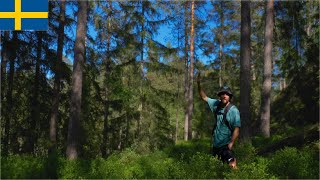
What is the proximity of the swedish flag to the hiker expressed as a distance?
310 centimetres

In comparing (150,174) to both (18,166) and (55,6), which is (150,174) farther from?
(55,6)

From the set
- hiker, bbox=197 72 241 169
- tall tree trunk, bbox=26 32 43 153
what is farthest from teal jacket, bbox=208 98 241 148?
tall tree trunk, bbox=26 32 43 153

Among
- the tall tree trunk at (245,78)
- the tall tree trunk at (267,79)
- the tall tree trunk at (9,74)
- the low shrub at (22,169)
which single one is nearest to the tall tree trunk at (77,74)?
the tall tree trunk at (9,74)

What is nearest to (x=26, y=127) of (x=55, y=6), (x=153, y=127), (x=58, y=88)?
(x=58, y=88)

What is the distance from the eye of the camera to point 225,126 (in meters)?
6.32

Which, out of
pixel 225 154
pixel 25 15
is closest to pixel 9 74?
pixel 25 15

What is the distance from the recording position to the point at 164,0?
26781mm

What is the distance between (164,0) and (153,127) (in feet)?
28.8

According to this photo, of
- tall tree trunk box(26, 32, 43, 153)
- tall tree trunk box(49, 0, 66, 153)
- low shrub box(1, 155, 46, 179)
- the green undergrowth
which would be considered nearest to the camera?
the green undergrowth

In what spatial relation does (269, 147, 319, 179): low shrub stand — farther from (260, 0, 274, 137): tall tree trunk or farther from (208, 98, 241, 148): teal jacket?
(260, 0, 274, 137): tall tree trunk

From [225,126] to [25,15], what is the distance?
3743 mm

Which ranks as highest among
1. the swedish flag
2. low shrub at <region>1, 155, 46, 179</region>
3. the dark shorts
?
the swedish flag

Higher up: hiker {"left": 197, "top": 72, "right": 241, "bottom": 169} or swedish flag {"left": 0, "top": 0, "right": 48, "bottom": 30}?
swedish flag {"left": 0, "top": 0, "right": 48, "bottom": 30}

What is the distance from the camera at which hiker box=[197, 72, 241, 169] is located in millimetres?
6211
